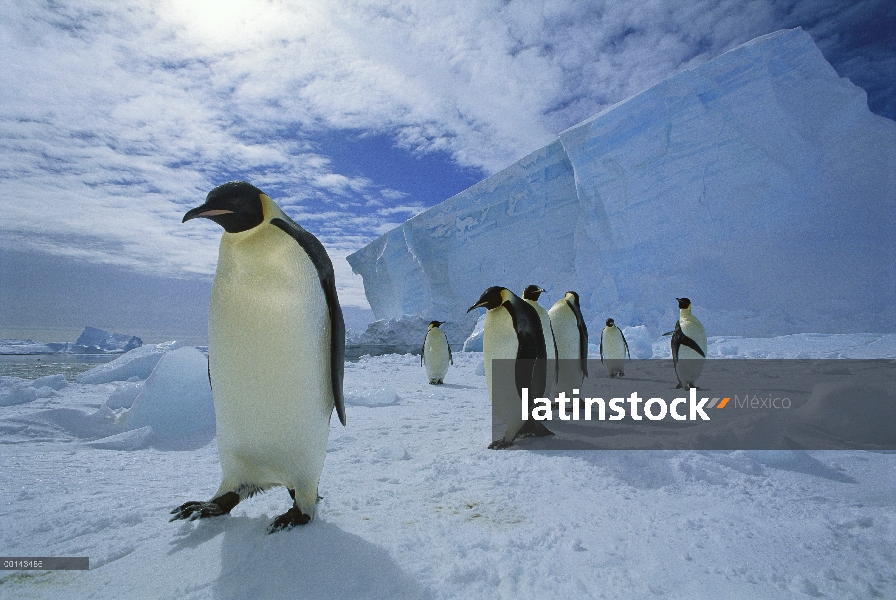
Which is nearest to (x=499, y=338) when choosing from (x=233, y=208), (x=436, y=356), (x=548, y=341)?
(x=548, y=341)

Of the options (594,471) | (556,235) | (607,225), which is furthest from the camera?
(556,235)

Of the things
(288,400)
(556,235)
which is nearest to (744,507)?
(288,400)

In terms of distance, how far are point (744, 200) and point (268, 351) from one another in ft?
42.9

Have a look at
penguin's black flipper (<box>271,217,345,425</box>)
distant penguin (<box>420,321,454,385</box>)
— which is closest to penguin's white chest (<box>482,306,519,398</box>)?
penguin's black flipper (<box>271,217,345,425</box>)

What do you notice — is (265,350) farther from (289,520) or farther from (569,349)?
(569,349)

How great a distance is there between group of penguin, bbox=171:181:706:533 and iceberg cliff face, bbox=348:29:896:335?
1105cm

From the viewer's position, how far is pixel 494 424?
3.25m

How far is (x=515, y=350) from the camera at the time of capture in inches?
119

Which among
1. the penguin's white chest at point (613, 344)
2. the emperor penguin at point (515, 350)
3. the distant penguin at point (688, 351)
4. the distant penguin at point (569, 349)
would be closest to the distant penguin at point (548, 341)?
the distant penguin at point (569, 349)

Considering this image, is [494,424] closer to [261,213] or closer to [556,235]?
[261,213]

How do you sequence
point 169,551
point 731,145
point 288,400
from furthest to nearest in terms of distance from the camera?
point 731,145 → point 288,400 → point 169,551

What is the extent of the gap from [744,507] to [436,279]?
1841cm

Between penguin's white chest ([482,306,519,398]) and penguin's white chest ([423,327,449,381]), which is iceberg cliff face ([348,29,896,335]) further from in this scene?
penguin's white chest ([482,306,519,398])

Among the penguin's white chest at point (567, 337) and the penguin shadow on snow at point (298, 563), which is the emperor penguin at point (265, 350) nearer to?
the penguin shadow on snow at point (298, 563)
